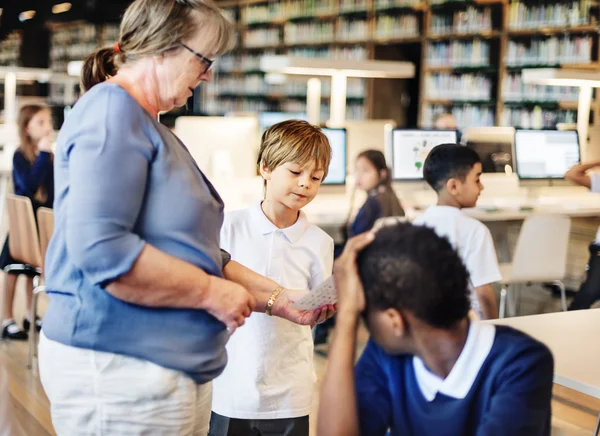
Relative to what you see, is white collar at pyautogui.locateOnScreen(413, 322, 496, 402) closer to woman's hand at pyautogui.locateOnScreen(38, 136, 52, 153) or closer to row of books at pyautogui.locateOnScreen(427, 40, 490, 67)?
woman's hand at pyautogui.locateOnScreen(38, 136, 52, 153)

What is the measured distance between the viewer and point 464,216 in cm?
262

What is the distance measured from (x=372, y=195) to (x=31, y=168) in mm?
1762

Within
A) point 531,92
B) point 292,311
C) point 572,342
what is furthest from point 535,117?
point 292,311

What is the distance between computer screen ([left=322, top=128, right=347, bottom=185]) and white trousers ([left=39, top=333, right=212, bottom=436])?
11.7ft

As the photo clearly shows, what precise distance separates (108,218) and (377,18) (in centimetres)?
793

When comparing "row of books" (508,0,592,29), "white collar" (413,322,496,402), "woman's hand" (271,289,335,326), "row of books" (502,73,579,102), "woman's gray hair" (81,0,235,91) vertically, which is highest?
"row of books" (508,0,592,29)

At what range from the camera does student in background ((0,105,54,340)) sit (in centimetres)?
412

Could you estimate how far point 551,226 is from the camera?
14.1ft

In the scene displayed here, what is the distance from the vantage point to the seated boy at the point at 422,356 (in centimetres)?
101

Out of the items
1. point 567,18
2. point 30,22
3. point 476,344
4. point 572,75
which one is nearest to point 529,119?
point 567,18

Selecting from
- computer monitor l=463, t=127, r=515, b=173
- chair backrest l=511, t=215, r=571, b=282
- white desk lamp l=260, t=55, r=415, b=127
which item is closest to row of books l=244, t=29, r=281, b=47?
white desk lamp l=260, t=55, r=415, b=127

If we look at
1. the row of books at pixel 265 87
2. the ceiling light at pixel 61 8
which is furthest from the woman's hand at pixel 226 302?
the ceiling light at pixel 61 8

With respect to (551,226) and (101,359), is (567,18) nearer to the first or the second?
(551,226)

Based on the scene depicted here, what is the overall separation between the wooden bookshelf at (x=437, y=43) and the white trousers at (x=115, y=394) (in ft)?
20.8
